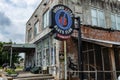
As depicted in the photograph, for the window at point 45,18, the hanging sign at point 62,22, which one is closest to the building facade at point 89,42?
the window at point 45,18

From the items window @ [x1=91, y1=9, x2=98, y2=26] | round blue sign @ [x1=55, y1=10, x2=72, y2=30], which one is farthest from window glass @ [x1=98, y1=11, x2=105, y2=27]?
round blue sign @ [x1=55, y1=10, x2=72, y2=30]

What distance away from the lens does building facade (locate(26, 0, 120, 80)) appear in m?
12.1

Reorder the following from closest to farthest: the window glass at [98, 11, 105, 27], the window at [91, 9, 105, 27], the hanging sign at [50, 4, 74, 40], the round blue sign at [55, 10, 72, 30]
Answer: the hanging sign at [50, 4, 74, 40]
the round blue sign at [55, 10, 72, 30]
the window at [91, 9, 105, 27]
the window glass at [98, 11, 105, 27]

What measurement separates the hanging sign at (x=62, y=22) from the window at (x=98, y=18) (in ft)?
15.6

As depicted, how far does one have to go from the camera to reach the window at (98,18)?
15367mm

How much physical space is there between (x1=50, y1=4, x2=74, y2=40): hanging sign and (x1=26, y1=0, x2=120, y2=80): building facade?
52 centimetres

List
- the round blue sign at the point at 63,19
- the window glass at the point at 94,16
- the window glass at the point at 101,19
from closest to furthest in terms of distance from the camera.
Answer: the round blue sign at the point at 63,19, the window glass at the point at 94,16, the window glass at the point at 101,19

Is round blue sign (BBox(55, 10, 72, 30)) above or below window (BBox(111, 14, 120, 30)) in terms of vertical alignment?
below

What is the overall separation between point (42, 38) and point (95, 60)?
586 centimetres

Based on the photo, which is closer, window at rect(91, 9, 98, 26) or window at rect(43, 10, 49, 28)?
window at rect(91, 9, 98, 26)

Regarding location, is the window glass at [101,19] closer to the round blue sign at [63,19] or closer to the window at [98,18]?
the window at [98,18]

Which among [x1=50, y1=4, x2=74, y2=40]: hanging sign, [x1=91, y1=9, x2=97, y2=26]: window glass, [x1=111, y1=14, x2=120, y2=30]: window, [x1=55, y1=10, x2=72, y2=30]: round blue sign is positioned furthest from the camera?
[x1=111, y1=14, x2=120, y2=30]: window

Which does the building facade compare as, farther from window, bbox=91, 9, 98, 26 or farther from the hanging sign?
the hanging sign

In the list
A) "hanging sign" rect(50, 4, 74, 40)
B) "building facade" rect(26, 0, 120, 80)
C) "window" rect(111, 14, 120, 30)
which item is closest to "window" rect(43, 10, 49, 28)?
"building facade" rect(26, 0, 120, 80)
